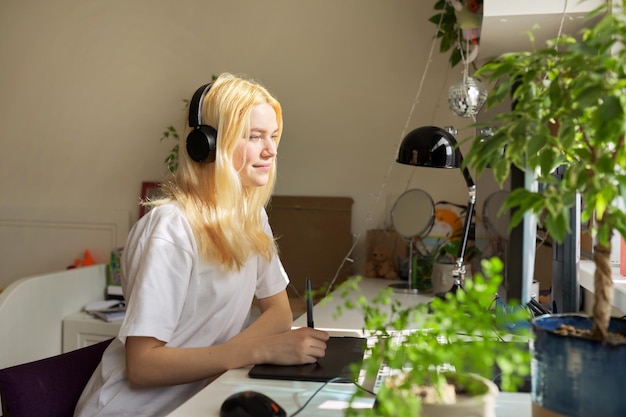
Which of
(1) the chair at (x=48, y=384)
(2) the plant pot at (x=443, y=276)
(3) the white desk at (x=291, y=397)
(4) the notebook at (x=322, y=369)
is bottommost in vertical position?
(1) the chair at (x=48, y=384)

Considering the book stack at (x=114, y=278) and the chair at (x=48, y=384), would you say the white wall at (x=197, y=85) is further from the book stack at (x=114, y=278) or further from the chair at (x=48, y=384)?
the chair at (x=48, y=384)

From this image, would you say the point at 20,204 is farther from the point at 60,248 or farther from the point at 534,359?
the point at 534,359

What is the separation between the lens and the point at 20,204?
121 inches

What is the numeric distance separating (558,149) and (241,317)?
847 mm

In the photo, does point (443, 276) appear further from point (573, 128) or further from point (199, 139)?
point (573, 128)

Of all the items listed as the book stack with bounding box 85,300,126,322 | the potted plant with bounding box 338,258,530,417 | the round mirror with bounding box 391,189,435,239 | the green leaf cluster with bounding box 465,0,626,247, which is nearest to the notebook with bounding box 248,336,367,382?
the potted plant with bounding box 338,258,530,417

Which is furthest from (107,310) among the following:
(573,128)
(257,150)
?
(573,128)

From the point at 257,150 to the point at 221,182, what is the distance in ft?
0.37

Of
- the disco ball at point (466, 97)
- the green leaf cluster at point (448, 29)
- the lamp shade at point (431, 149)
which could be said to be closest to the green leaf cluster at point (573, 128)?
the lamp shade at point (431, 149)

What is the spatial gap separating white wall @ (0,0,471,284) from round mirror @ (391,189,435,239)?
0.88 feet

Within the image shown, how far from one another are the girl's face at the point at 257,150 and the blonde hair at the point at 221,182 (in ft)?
0.07

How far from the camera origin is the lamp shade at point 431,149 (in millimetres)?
1562

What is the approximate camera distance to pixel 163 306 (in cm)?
118

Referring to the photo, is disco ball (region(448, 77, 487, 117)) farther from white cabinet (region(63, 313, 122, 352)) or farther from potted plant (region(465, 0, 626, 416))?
white cabinet (region(63, 313, 122, 352))
